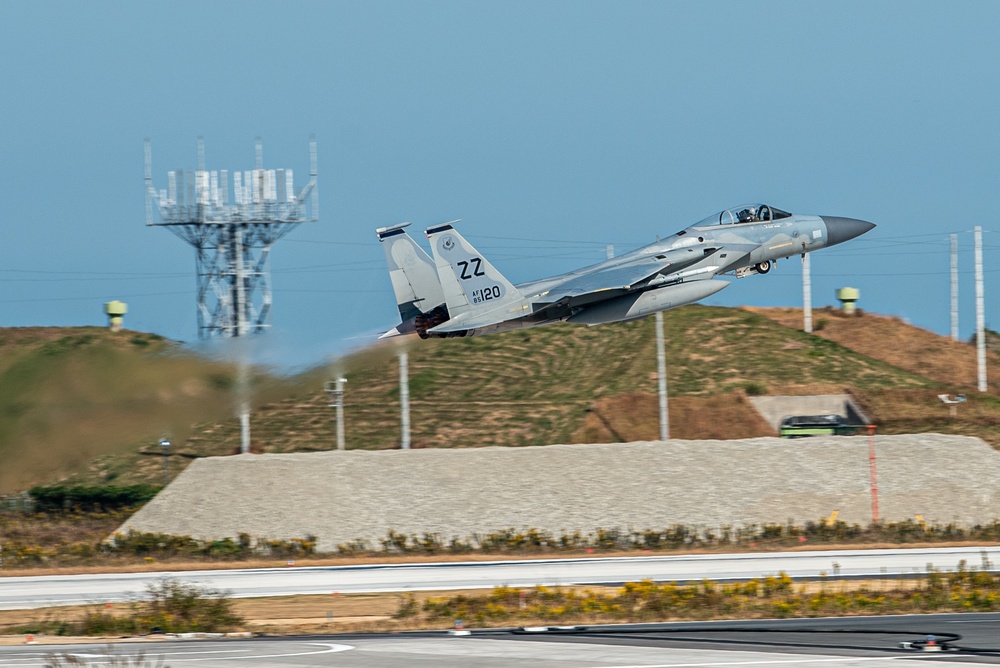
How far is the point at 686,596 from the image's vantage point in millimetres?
29781

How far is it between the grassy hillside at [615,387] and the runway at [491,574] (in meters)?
26.6

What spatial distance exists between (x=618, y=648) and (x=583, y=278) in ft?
49.5

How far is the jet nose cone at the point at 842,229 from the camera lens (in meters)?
39.2

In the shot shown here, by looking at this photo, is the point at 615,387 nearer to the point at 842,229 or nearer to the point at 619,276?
the point at 842,229

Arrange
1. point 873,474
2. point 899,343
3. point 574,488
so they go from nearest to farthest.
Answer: point 873,474
point 574,488
point 899,343

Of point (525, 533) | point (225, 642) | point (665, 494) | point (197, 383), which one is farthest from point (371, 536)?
point (225, 642)

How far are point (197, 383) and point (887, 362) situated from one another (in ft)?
184

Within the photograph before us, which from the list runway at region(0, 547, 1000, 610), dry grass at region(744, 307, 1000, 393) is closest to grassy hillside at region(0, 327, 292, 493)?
runway at region(0, 547, 1000, 610)

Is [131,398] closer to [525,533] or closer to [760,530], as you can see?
[525,533]

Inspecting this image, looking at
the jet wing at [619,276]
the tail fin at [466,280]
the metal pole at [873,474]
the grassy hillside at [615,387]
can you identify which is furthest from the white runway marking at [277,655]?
the grassy hillside at [615,387]

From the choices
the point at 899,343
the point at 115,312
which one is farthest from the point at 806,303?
the point at 115,312

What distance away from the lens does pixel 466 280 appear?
1430 inches

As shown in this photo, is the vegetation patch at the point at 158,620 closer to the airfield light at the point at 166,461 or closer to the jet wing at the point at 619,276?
the jet wing at the point at 619,276

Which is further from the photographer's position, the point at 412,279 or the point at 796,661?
the point at 412,279
